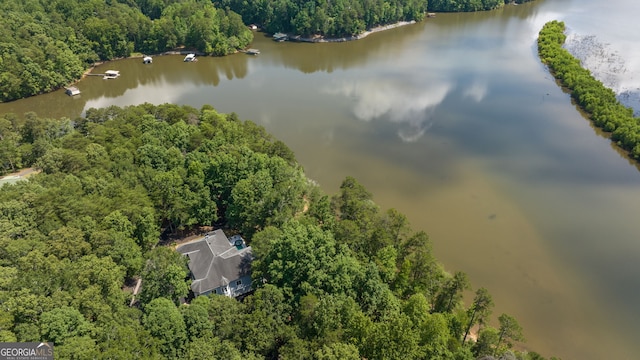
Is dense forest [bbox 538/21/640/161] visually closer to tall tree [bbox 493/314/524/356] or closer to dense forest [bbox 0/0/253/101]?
tall tree [bbox 493/314/524/356]

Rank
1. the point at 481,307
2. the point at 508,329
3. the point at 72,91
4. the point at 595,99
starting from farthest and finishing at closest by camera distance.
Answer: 1. the point at 72,91
2. the point at 595,99
3. the point at 481,307
4. the point at 508,329

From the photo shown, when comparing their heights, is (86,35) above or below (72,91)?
above

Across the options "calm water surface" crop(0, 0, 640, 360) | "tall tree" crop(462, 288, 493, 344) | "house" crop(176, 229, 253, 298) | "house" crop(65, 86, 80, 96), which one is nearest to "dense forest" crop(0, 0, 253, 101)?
"house" crop(65, 86, 80, 96)

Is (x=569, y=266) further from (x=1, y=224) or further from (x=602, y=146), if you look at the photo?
(x=1, y=224)

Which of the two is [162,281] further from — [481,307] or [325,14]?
A: [325,14]

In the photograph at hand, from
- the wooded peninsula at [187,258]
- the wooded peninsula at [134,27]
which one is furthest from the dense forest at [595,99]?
the wooded peninsula at [134,27]

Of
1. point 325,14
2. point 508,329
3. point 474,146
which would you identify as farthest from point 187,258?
point 325,14
